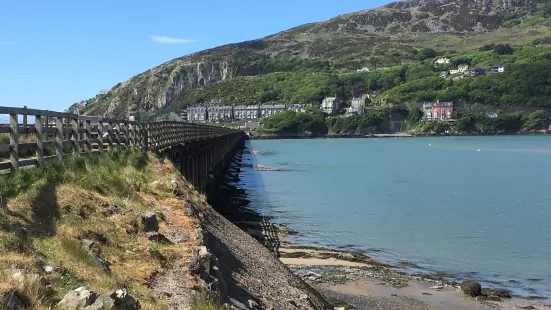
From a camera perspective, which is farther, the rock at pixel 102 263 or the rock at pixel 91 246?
the rock at pixel 91 246

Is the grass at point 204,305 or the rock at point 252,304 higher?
the grass at point 204,305

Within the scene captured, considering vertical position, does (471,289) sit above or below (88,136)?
below

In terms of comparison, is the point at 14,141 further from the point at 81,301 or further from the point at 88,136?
the point at 81,301

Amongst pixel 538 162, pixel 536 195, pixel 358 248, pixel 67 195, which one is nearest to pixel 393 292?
pixel 358 248

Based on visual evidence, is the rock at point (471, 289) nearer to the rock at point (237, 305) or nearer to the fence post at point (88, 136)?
the rock at point (237, 305)

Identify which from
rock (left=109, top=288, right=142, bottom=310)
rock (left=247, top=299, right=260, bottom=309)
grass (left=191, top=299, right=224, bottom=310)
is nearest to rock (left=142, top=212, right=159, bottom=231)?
rock (left=247, top=299, right=260, bottom=309)

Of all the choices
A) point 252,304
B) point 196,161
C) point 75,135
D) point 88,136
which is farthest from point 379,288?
point 196,161

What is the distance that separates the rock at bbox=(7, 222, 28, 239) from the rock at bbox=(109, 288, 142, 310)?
201 cm

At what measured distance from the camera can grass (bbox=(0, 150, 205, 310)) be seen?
21.0 feet

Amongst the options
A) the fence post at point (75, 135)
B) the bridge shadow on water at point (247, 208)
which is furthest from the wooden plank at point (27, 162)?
the bridge shadow on water at point (247, 208)

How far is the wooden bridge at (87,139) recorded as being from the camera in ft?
34.2

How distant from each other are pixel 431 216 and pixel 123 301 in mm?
34486

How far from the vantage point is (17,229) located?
7.16 m

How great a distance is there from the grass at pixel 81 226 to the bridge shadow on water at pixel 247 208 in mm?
11507
